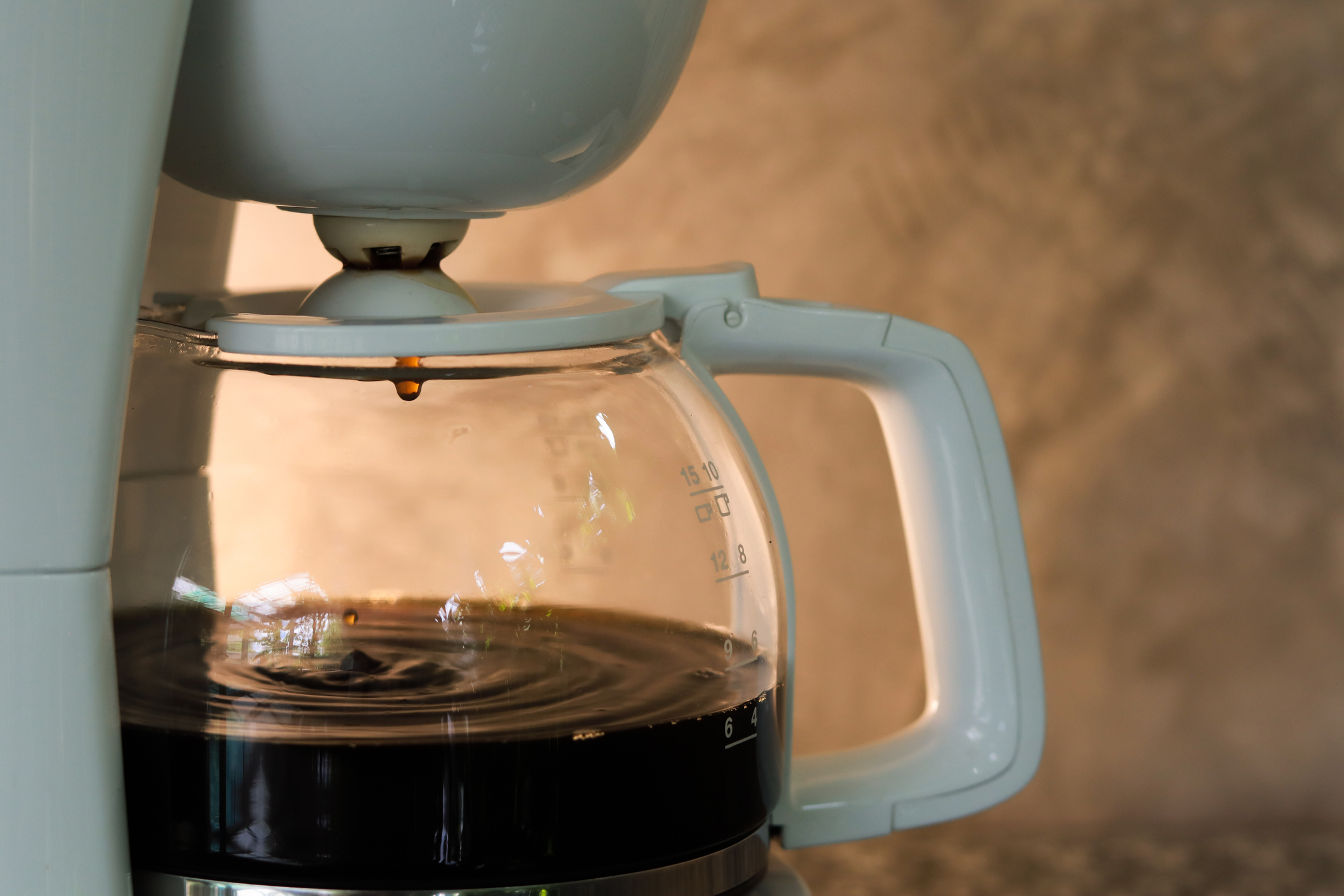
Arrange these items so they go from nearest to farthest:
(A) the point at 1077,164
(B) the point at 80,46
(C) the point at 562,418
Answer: (B) the point at 80,46
(C) the point at 562,418
(A) the point at 1077,164

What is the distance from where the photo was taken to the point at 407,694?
41 centimetres

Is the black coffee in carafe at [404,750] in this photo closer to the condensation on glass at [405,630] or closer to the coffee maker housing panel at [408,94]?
the condensation on glass at [405,630]

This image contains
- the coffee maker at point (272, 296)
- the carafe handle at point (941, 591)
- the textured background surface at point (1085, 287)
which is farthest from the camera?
the textured background surface at point (1085, 287)

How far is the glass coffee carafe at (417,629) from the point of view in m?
0.40

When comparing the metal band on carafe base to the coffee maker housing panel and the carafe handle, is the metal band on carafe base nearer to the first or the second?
the carafe handle

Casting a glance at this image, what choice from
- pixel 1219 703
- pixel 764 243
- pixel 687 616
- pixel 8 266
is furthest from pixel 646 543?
pixel 1219 703

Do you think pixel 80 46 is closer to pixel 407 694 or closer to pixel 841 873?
pixel 407 694

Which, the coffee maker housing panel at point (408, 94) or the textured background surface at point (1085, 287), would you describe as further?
the textured background surface at point (1085, 287)

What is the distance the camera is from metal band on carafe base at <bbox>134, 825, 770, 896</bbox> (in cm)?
40

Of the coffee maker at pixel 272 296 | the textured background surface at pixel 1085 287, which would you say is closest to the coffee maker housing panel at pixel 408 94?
the coffee maker at pixel 272 296

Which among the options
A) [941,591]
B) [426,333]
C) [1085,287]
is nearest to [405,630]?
[426,333]

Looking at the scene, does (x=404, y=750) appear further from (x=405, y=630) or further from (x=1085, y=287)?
(x=1085, y=287)

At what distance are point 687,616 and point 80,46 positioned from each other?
10.4 inches

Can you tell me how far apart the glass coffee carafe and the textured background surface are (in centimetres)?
60
